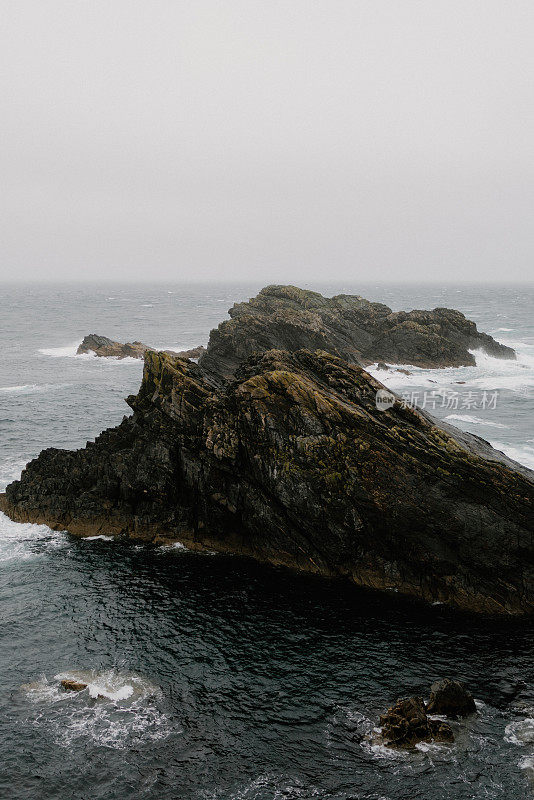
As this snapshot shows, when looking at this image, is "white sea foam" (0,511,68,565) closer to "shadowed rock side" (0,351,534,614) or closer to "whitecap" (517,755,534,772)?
"shadowed rock side" (0,351,534,614)

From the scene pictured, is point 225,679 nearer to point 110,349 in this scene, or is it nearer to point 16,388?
point 16,388

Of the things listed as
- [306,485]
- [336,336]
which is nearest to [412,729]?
[306,485]

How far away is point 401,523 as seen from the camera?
1196 inches

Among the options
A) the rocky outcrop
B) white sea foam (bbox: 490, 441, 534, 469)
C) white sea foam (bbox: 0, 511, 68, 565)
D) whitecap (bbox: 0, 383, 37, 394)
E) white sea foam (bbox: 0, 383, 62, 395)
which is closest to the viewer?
white sea foam (bbox: 0, 511, 68, 565)

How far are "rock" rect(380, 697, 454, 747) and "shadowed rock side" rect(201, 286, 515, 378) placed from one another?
59.6 meters

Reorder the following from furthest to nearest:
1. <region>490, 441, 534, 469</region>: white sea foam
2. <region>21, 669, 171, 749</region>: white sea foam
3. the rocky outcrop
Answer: the rocky outcrop < <region>490, 441, 534, 469</region>: white sea foam < <region>21, 669, 171, 749</region>: white sea foam

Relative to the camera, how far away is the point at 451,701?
70.5 feet

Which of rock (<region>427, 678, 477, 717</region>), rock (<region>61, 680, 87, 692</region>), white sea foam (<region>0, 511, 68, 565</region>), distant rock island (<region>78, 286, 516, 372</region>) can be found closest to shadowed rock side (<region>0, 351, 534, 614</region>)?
white sea foam (<region>0, 511, 68, 565</region>)

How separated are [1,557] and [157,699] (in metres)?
16.2

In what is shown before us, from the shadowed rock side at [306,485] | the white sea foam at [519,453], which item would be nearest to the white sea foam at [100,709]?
the shadowed rock side at [306,485]

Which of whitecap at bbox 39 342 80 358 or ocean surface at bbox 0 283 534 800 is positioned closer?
ocean surface at bbox 0 283 534 800

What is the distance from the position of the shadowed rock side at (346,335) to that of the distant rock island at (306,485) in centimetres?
4062

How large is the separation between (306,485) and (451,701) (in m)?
13.5

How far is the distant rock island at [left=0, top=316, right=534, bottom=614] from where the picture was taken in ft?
97.3
